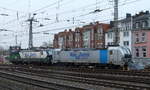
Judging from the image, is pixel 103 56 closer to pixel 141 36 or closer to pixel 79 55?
pixel 79 55

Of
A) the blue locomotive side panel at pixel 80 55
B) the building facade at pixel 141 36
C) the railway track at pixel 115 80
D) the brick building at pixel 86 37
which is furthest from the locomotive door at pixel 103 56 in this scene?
the brick building at pixel 86 37

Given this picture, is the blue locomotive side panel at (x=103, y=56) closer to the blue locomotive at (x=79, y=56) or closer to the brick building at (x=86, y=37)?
the blue locomotive at (x=79, y=56)

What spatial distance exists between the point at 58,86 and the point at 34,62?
34.5 metres

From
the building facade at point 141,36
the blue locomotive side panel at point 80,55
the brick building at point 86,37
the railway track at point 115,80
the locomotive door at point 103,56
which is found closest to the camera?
the railway track at point 115,80

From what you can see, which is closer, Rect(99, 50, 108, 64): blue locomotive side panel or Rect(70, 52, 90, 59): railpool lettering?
Rect(99, 50, 108, 64): blue locomotive side panel

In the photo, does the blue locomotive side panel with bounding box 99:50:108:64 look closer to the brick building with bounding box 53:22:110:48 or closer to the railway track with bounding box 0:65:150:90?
the railway track with bounding box 0:65:150:90

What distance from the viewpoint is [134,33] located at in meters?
59.5

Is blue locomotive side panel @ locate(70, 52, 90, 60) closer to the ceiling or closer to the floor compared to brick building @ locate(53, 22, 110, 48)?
closer to the floor

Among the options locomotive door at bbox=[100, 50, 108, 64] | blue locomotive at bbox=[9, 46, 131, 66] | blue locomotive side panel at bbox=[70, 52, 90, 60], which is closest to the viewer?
blue locomotive at bbox=[9, 46, 131, 66]

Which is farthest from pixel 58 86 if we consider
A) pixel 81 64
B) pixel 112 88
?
pixel 81 64

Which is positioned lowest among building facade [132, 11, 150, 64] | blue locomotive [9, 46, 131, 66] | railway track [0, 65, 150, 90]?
railway track [0, 65, 150, 90]

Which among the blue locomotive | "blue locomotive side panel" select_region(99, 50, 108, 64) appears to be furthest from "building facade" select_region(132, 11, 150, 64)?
"blue locomotive side panel" select_region(99, 50, 108, 64)

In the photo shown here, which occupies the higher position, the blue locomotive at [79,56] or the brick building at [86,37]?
the brick building at [86,37]

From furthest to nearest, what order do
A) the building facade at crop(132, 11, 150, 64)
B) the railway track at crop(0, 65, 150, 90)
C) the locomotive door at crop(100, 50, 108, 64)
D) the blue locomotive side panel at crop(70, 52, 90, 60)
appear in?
1. the building facade at crop(132, 11, 150, 64)
2. the blue locomotive side panel at crop(70, 52, 90, 60)
3. the locomotive door at crop(100, 50, 108, 64)
4. the railway track at crop(0, 65, 150, 90)
